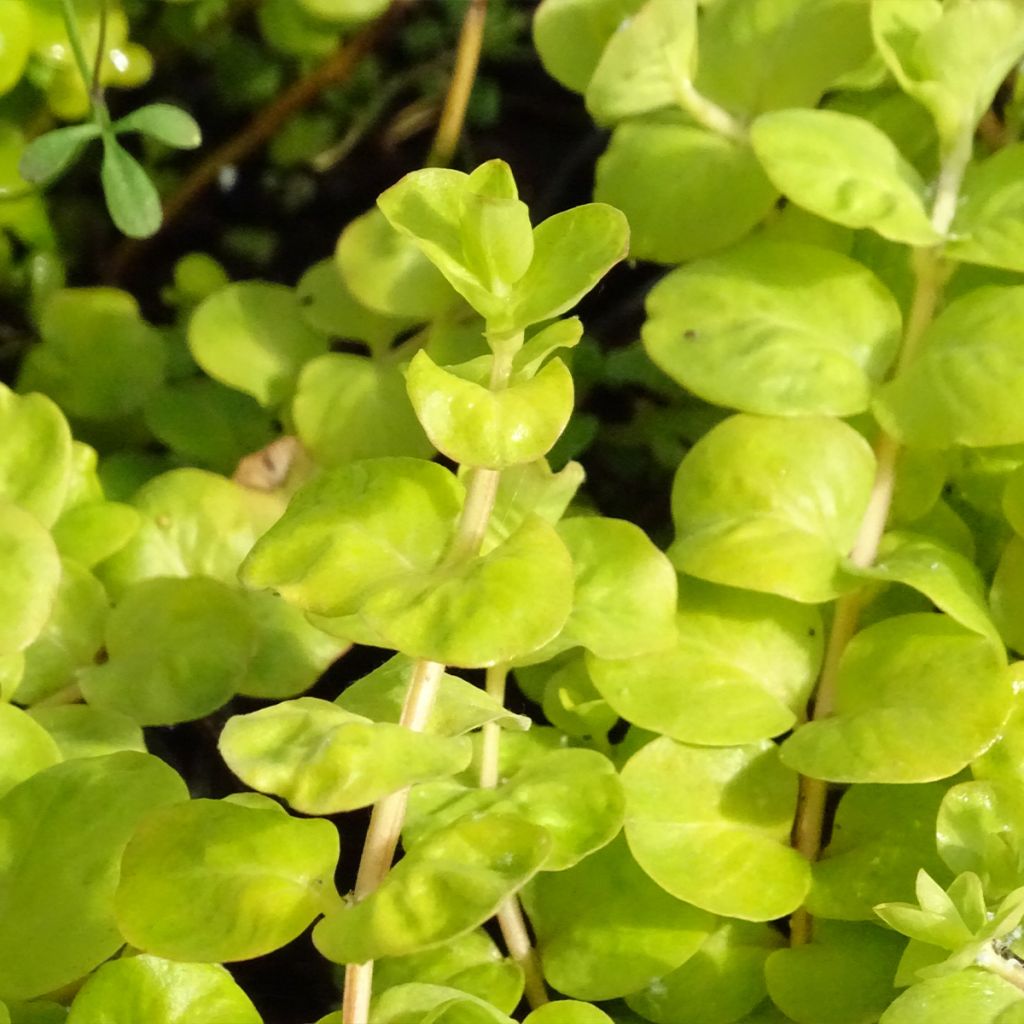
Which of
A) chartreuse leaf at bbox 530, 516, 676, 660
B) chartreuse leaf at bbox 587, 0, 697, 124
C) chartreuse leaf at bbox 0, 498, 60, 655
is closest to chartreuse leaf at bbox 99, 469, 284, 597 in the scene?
chartreuse leaf at bbox 0, 498, 60, 655

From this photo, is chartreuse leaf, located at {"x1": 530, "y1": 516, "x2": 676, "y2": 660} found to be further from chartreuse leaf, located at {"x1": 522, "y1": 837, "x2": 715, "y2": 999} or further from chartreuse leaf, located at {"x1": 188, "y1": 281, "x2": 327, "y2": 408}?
chartreuse leaf, located at {"x1": 188, "y1": 281, "x2": 327, "y2": 408}

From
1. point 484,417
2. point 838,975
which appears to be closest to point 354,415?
point 484,417

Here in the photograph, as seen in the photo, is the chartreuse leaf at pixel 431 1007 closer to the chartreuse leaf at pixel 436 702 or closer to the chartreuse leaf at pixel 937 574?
the chartreuse leaf at pixel 436 702

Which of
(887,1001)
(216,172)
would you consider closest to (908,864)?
(887,1001)

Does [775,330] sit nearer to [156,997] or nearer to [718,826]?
[718,826]

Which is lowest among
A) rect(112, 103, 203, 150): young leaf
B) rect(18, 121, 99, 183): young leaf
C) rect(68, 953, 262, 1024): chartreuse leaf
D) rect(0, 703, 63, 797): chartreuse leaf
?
rect(68, 953, 262, 1024): chartreuse leaf

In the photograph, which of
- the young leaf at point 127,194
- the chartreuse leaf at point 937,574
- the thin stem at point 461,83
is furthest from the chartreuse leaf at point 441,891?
the thin stem at point 461,83
